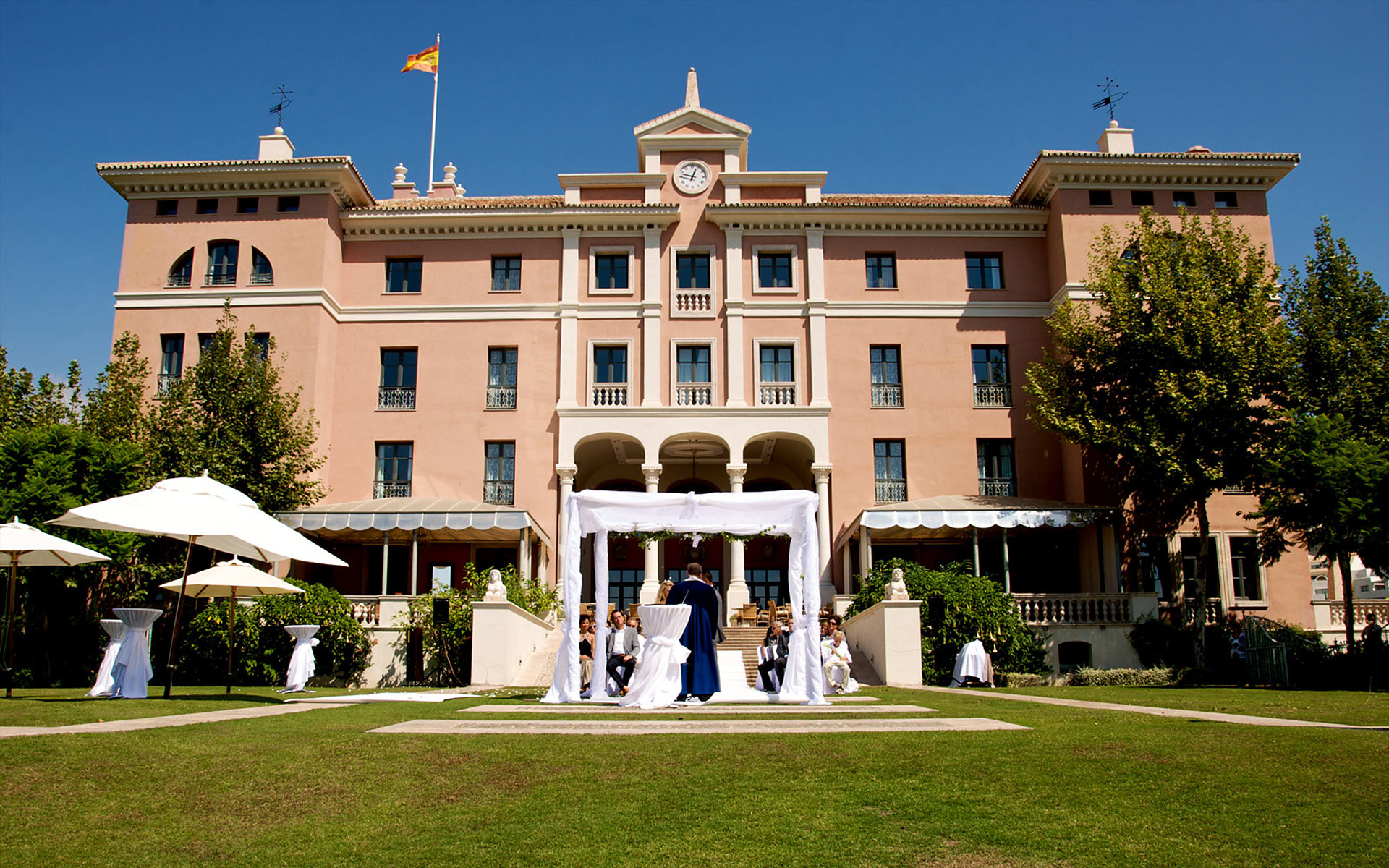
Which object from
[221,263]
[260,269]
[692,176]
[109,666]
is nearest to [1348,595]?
[692,176]

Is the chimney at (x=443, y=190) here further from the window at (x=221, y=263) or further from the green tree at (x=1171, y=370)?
the green tree at (x=1171, y=370)

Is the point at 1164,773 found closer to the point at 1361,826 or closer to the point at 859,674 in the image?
the point at 1361,826

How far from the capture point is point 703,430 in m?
29.4

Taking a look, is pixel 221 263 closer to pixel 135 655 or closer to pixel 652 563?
pixel 652 563

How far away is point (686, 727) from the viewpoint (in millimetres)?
10016

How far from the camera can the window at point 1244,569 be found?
2850cm

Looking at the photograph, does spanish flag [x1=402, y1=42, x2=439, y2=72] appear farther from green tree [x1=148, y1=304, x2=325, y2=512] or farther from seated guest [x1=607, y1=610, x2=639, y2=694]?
seated guest [x1=607, y1=610, x2=639, y2=694]

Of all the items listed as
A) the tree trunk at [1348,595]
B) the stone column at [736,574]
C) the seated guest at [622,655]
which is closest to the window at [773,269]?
the stone column at [736,574]

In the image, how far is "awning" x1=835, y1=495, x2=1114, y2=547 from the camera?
2659cm

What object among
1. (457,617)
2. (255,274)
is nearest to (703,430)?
(457,617)

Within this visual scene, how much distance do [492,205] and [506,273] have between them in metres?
2.43

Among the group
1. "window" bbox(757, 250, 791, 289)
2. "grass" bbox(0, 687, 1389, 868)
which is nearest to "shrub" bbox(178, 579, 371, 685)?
"grass" bbox(0, 687, 1389, 868)

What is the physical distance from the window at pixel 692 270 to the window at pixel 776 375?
288cm

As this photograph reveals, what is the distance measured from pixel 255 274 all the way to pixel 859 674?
21.2 metres
